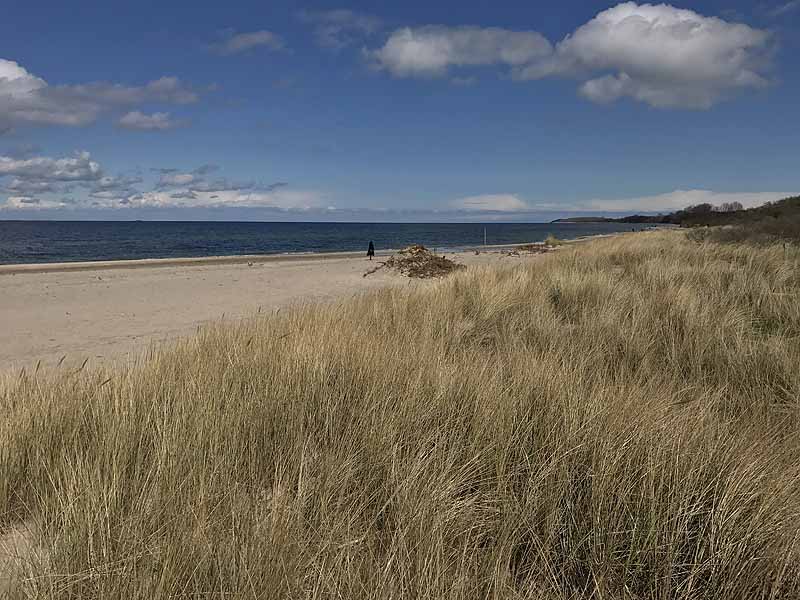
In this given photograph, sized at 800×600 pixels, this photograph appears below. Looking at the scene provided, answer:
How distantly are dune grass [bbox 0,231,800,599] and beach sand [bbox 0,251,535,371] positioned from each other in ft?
8.95

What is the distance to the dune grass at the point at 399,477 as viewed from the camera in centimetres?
158

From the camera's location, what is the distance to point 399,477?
2.12 meters

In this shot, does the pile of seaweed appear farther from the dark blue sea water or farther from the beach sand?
the dark blue sea water

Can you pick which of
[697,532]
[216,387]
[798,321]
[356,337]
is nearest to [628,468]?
[697,532]

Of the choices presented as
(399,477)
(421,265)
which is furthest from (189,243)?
(399,477)

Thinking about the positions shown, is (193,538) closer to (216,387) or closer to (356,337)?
(216,387)

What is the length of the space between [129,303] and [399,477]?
11531mm

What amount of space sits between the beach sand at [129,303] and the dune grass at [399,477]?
107 inches

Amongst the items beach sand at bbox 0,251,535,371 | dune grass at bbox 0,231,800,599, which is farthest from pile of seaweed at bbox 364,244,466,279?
dune grass at bbox 0,231,800,599

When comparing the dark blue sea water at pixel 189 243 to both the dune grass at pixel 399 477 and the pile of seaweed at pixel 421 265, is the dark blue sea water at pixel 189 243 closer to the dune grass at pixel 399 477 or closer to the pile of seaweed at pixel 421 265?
the pile of seaweed at pixel 421 265

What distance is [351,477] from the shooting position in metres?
2.18

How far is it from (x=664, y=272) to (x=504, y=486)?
8.35 m

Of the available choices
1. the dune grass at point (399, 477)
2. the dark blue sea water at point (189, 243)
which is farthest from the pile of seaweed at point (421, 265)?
the dark blue sea water at point (189, 243)

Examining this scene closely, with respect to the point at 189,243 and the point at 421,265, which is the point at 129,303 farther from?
the point at 189,243
